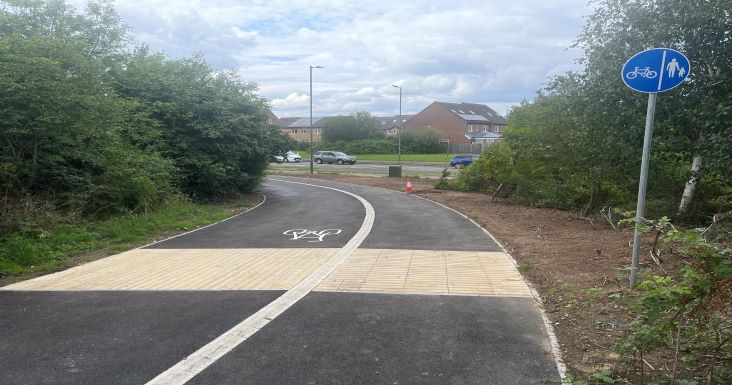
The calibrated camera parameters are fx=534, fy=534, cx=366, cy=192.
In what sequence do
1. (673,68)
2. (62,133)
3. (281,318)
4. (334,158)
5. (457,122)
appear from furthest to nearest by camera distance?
(457,122) < (334,158) < (62,133) < (673,68) < (281,318)

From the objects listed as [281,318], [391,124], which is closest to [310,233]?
[281,318]

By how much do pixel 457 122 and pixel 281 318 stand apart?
289 feet

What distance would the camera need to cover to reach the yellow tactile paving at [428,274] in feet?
22.1

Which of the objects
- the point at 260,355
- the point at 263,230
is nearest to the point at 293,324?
the point at 260,355

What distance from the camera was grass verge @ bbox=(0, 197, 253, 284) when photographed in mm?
8422

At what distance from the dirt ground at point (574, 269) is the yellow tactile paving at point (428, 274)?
374 mm

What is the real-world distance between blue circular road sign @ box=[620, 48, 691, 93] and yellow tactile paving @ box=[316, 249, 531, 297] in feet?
8.99

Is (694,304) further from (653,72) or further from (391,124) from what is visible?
(391,124)

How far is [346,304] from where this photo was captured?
19.7 ft

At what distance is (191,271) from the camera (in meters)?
7.92

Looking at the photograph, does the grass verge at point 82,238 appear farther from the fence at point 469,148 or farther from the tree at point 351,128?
the tree at point 351,128

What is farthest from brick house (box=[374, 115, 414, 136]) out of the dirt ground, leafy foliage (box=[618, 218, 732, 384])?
leafy foliage (box=[618, 218, 732, 384])

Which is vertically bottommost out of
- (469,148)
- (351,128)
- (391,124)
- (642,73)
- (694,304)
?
(694,304)

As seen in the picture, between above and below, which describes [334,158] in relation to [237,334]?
above
